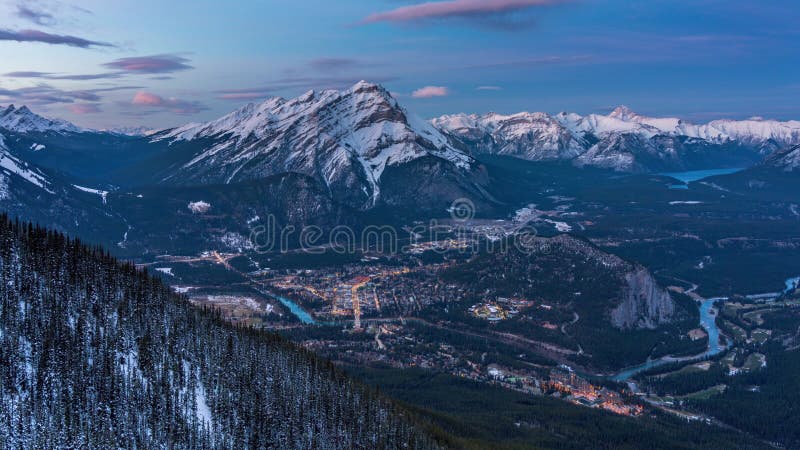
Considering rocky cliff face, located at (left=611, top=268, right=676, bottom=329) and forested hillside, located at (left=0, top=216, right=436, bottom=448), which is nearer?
forested hillside, located at (left=0, top=216, right=436, bottom=448)

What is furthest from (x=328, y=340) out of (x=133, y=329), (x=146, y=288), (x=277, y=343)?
(x=133, y=329)

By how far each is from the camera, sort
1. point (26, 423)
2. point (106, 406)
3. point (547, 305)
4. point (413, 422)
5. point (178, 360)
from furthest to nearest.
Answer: point (547, 305)
point (413, 422)
point (178, 360)
point (106, 406)
point (26, 423)

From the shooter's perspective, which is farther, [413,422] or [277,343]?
[277,343]

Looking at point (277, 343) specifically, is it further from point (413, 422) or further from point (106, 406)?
point (106, 406)

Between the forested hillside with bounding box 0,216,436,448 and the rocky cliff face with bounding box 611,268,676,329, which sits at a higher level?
the forested hillside with bounding box 0,216,436,448
